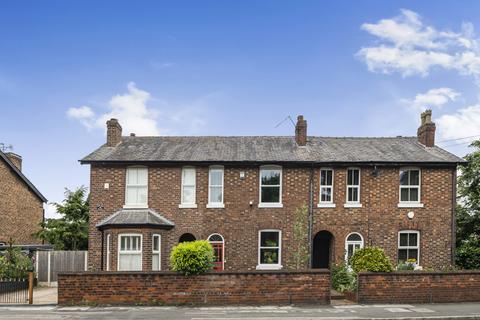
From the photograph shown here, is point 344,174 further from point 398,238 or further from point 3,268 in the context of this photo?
point 3,268

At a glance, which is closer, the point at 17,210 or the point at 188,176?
the point at 188,176

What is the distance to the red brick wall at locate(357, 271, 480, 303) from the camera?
671 inches

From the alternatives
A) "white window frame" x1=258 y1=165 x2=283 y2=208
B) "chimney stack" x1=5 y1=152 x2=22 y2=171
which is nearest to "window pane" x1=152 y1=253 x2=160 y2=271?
"white window frame" x1=258 y1=165 x2=283 y2=208

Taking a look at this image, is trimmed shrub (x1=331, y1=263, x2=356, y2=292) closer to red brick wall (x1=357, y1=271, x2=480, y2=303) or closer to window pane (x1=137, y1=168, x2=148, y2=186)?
red brick wall (x1=357, y1=271, x2=480, y2=303)

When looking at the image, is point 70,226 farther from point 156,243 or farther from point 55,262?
point 156,243

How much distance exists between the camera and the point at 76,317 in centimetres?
1452

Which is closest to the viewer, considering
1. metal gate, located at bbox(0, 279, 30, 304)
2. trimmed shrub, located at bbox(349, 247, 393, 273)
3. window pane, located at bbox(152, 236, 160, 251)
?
metal gate, located at bbox(0, 279, 30, 304)

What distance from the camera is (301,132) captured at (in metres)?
24.9

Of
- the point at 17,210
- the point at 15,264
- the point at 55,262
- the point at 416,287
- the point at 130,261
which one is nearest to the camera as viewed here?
the point at 416,287

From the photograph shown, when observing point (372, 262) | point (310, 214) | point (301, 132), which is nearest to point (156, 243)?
point (310, 214)

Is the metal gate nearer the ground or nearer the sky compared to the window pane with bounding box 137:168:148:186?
nearer the ground

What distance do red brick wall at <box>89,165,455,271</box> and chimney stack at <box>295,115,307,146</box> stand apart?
2.09 m

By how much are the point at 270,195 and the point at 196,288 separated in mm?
7981

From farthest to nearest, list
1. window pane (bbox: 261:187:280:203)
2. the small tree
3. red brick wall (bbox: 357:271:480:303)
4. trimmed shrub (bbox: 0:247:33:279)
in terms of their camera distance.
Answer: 1. window pane (bbox: 261:187:280:203)
2. the small tree
3. trimmed shrub (bbox: 0:247:33:279)
4. red brick wall (bbox: 357:271:480:303)
